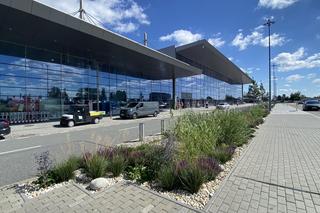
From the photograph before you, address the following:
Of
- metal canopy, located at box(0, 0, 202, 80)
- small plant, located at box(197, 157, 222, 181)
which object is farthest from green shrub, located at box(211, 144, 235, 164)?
metal canopy, located at box(0, 0, 202, 80)

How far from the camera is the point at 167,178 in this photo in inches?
176

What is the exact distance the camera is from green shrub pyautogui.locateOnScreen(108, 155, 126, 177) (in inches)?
205

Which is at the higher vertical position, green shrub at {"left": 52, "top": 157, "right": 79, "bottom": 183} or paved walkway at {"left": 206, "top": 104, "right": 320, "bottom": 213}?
green shrub at {"left": 52, "top": 157, "right": 79, "bottom": 183}

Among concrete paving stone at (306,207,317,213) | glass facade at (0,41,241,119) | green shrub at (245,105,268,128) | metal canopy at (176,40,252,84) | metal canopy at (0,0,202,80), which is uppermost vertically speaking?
metal canopy at (176,40,252,84)

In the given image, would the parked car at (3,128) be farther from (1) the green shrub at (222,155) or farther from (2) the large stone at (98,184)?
(1) the green shrub at (222,155)

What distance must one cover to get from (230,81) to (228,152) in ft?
274

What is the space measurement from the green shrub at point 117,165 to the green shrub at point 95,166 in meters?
0.17

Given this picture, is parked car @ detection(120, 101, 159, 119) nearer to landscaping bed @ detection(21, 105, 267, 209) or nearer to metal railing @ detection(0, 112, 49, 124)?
metal railing @ detection(0, 112, 49, 124)

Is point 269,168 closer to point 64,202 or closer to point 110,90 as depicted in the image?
point 64,202

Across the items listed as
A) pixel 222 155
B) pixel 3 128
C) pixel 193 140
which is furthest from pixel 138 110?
pixel 222 155

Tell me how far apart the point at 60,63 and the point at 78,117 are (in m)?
8.84

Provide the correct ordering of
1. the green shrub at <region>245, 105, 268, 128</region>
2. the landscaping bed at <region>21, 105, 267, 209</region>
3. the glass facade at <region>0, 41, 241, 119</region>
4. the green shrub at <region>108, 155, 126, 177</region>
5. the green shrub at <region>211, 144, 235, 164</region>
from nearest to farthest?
the landscaping bed at <region>21, 105, 267, 209</region>, the green shrub at <region>108, 155, 126, 177</region>, the green shrub at <region>211, 144, 235, 164</region>, the green shrub at <region>245, 105, 268, 128</region>, the glass facade at <region>0, 41, 241, 119</region>

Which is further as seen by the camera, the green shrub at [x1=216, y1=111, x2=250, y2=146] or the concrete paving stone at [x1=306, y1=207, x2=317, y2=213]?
the green shrub at [x1=216, y1=111, x2=250, y2=146]

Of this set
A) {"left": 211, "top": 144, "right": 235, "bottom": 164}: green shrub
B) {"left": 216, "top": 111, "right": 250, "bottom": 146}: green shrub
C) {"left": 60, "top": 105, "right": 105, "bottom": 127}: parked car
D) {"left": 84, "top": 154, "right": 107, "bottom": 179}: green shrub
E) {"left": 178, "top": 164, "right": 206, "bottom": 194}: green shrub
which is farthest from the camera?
{"left": 60, "top": 105, "right": 105, "bottom": 127}: parked car
